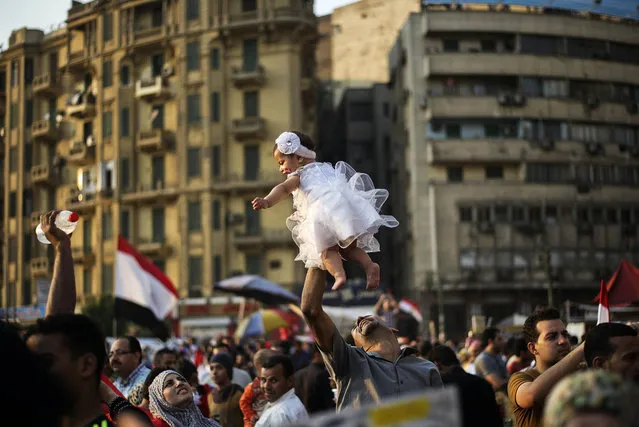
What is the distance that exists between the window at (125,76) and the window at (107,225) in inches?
276

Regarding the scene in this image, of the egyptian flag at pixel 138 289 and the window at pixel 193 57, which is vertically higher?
the window at pixel 193 57

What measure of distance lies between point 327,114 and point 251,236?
15830 millimetres

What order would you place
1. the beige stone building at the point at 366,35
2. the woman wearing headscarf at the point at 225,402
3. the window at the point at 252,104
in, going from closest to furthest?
the woman wearing headscarf at the point at 225,402 < the window at the point at 252,104 < the beige stone building at the point at 366,35

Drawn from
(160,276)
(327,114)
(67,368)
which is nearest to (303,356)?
(160,276)

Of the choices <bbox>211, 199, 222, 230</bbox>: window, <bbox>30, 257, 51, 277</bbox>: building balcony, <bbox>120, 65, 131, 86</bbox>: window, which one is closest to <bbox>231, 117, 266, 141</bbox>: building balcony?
<bbox>211, 199, 222, 230</bbox>: window

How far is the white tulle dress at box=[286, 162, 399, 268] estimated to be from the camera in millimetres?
6312

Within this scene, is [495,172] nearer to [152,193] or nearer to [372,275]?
[152,193]

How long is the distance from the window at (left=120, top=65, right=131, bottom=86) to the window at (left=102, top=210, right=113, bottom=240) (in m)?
7.01

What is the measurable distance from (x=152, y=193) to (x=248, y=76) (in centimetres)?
803

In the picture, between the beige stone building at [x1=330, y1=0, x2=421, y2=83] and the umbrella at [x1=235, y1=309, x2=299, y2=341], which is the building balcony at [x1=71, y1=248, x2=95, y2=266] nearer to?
the beige stone building at [x1=330, y1=0, x2=421, y2=83]

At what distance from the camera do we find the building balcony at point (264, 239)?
179 ft

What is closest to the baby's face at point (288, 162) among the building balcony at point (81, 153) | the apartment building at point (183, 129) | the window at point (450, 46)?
the apartment building at point (183, 129)

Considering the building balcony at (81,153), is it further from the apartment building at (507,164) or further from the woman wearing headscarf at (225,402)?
the woman wearing headscarf at (225,402)

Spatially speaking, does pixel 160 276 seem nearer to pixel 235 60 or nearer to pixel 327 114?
pixel 235 60
